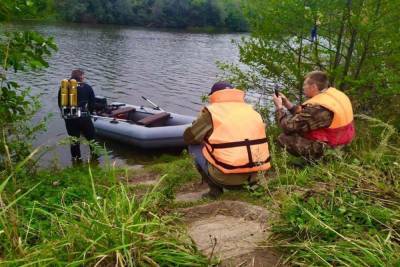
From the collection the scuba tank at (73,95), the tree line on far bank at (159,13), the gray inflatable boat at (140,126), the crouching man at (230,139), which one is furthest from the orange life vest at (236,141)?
the tree line on far bank at (159,13)

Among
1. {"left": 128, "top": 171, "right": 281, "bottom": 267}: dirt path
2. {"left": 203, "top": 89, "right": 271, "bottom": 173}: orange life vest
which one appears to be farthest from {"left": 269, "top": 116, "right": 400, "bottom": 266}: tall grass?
{"left": 203, "top": 89, "right": 271, "bottom": 173}: orange life vest

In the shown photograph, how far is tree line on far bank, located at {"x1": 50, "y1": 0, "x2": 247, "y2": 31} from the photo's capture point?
5428 centimetres

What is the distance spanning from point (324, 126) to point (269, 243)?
265cm

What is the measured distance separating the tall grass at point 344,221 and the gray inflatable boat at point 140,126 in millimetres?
7343

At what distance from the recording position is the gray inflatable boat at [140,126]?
10.5 meters

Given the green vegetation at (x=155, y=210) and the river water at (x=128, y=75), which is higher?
the green vegetation at (x=155, y=210)

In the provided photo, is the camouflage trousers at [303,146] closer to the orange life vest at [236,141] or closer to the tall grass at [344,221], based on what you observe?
the orange life vest at [236,141]

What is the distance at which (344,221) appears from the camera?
8.80 feet

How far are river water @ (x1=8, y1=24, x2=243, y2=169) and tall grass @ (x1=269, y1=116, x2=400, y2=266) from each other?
7.41 metres

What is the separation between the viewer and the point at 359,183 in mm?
3070

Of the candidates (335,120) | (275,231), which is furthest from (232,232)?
(335,120)

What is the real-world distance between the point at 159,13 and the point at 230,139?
5653 cm

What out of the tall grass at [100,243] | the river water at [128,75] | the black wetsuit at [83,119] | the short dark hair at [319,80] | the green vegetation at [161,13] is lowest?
the river water at [128,75]

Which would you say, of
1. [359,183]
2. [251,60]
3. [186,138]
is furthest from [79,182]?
[251,60]
